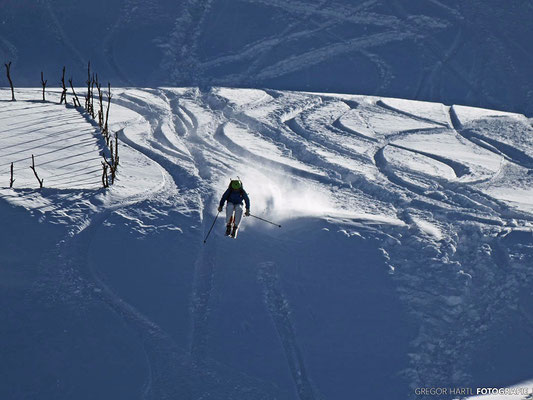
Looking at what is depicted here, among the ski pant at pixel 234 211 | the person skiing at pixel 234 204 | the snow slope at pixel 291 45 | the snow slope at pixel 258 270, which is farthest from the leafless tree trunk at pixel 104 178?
the snow slope at pixel 291 45

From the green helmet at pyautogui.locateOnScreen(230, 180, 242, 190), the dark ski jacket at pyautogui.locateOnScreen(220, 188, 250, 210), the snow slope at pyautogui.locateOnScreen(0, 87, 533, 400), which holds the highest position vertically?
the green helmet at pyautogui.locateOnScreen(230, 180, 242, 190)

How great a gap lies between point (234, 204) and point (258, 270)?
1.26 meters

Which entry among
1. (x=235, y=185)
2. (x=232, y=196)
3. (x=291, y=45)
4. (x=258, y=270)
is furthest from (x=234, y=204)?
(x=291, y=45)

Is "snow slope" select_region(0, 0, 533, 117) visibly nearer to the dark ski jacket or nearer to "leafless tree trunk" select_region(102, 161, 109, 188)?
"leafless tree trunk" select_region(102, 161, 109, 188)

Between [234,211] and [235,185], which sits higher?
[235,185]

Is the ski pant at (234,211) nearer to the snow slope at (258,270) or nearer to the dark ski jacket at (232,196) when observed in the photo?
the dark ski jacket at (232,196)

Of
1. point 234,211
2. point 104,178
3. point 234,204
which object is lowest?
point 104,178

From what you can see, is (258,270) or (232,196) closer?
(258,270)

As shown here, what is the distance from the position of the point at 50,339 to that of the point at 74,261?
1.68 m

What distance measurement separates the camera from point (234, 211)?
456 inches

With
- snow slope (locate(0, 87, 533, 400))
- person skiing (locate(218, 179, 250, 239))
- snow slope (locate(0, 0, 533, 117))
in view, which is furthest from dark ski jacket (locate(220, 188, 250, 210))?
snow slope (locate(0, 0, 533, 117))

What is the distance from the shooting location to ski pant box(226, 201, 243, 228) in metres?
11.5

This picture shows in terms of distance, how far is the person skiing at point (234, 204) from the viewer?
11.5 m

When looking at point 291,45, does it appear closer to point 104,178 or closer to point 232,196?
point 104,178
